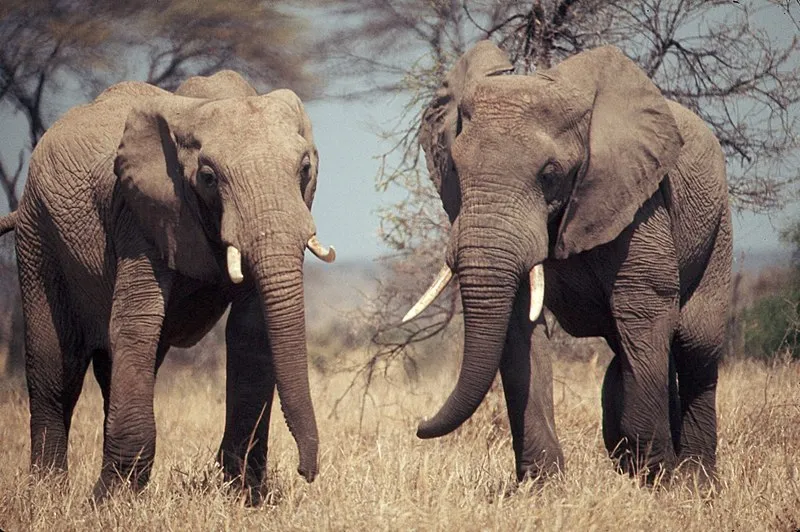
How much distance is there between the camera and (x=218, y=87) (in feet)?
21.1

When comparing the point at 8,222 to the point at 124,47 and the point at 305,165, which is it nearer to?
the point at 124,47

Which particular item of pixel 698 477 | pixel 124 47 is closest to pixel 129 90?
pixel 124 47

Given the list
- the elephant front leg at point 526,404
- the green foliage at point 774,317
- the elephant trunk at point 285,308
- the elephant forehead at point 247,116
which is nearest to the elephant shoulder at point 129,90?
the elephant forehead at point 247,116

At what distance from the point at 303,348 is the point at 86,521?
1114mm

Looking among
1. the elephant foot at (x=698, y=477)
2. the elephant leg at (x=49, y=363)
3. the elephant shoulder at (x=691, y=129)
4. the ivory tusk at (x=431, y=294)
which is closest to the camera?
the ivory tusk at (x=431, y=294)

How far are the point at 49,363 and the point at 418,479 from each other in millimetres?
2042

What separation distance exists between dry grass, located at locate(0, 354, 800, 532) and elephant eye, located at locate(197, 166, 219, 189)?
1263 millimetres

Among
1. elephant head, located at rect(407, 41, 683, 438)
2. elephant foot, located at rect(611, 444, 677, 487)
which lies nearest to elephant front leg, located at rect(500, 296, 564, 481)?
elephant head, located at rect(407, 41, 683, 438)

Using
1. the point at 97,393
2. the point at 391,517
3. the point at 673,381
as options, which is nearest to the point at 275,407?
the point at 97,393

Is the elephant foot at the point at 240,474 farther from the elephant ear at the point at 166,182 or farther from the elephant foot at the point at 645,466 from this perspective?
the elephant foot at the point at 645,466

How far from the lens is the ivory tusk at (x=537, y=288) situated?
5922 mm

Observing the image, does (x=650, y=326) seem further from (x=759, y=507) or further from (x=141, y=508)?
(x=141, y=508)

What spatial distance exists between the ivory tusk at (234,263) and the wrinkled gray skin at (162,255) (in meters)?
0.03

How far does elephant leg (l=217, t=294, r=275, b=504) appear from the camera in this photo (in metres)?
6.47
